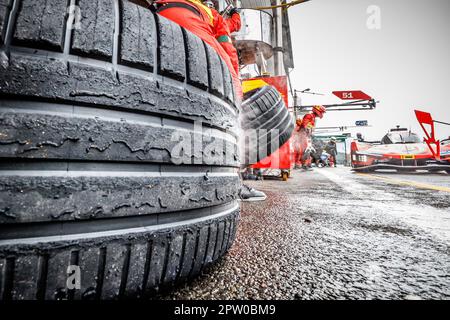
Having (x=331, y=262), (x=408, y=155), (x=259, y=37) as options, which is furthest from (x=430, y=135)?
(x=331, y=262)

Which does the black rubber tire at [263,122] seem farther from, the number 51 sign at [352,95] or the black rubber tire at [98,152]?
the number 51 sign at [352,95]

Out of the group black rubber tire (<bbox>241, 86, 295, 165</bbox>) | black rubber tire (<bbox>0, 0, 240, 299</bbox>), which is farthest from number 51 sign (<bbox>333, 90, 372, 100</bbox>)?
black rubber tire (<bbox>0, 0, 240, 299</bbox>)

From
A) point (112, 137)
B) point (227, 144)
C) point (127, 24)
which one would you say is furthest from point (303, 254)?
point (127, 24)

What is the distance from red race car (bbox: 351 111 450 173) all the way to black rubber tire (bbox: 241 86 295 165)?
715 centimetres

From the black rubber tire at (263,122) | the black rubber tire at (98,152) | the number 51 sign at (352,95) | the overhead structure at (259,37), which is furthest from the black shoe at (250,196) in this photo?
the number 51 sign at (352,95)

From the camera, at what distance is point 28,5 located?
1.08ft

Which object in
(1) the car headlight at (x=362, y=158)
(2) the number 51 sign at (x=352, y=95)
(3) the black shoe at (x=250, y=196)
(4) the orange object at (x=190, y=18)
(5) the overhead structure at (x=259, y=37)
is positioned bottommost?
(3) the black shoe at (x=250, y=196)

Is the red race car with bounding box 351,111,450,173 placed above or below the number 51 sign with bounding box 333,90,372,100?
below

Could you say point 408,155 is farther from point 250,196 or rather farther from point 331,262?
point 331,262

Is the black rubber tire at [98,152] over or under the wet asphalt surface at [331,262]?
over

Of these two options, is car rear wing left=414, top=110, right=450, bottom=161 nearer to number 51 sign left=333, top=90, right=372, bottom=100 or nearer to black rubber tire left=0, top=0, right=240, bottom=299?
number 51 sign left=333, top=90, right=372, bottom=100

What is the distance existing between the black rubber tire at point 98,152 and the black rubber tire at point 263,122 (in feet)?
3.29

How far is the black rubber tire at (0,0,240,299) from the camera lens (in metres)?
0.31

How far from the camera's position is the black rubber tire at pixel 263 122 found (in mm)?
1445
